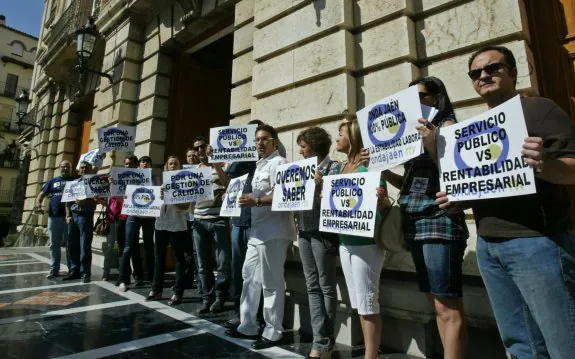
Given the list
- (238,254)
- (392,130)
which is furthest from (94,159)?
(392,130)

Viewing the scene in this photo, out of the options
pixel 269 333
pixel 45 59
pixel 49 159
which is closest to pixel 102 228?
pixel 269 333

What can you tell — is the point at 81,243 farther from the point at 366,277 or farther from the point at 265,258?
the point at 366,277

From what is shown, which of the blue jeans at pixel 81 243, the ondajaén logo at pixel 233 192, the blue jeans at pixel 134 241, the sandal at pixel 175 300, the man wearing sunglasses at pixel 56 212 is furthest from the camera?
the man wearing sunglasses at pixel 56 212

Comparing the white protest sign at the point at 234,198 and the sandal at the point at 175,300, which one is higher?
the white protest sign at the point at 234,198

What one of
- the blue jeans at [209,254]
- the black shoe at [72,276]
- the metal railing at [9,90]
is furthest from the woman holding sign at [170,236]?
the metal railing at [9,90]

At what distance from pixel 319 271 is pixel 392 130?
143 cm

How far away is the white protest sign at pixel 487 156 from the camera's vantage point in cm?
160

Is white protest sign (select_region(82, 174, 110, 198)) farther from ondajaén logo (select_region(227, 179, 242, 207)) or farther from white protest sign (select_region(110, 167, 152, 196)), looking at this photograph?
ondajaén logo (select_region(227, 179, 242, 207))

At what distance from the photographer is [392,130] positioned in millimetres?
2459

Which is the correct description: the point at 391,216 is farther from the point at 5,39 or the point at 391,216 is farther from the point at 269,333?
the point at 5,39

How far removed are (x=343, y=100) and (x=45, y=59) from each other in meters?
14.3

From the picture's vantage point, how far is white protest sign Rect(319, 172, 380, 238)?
101 inches

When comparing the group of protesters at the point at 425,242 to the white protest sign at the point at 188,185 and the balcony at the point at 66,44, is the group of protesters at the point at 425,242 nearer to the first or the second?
the white protest sign at the point at 188,185

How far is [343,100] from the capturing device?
13.2ft
